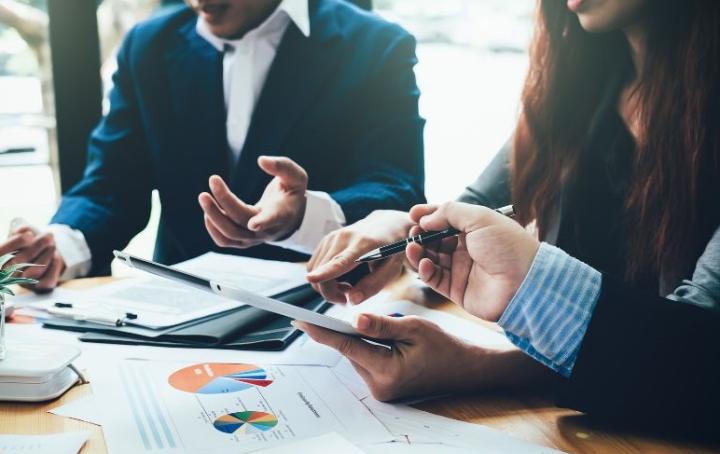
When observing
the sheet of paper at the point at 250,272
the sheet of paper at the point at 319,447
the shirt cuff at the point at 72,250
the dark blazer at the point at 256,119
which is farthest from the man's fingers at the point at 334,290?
the dark blazer at the point at 256,119

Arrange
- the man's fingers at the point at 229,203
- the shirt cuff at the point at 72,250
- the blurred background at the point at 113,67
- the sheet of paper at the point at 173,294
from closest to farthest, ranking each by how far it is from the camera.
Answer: the sheet of paper at the point at 173,294 → the man's fingers at the point at 229,203 → the shirt cuff at the point at 72,250 → the blurred background at the point at 113,67

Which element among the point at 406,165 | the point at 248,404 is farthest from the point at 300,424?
the point at 406,165

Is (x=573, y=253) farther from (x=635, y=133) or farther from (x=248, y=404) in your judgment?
(x=248, y=404)

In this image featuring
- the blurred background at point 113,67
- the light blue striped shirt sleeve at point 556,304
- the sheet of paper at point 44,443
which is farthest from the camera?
the blurred background at point 113,67

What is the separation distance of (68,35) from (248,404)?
65.0 inches

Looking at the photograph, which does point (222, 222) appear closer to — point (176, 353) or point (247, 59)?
point (176, 353)

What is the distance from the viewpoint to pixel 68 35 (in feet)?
6.32

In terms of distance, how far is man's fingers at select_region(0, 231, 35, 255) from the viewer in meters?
1.12

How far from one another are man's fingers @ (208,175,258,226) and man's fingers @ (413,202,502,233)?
384 millimetres

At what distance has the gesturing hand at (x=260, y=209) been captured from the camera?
1.07 metres

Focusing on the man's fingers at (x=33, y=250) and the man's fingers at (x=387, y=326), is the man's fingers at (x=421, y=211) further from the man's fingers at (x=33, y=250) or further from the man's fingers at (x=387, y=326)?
the man's fingers at (x=33, y=250)

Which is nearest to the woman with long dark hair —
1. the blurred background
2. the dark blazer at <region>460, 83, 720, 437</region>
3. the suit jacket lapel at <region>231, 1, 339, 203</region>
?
the dark blazer at <region>460, 83, 720, 437</region>

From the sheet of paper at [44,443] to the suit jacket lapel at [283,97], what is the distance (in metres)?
1.11

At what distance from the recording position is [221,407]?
26.7 inches
